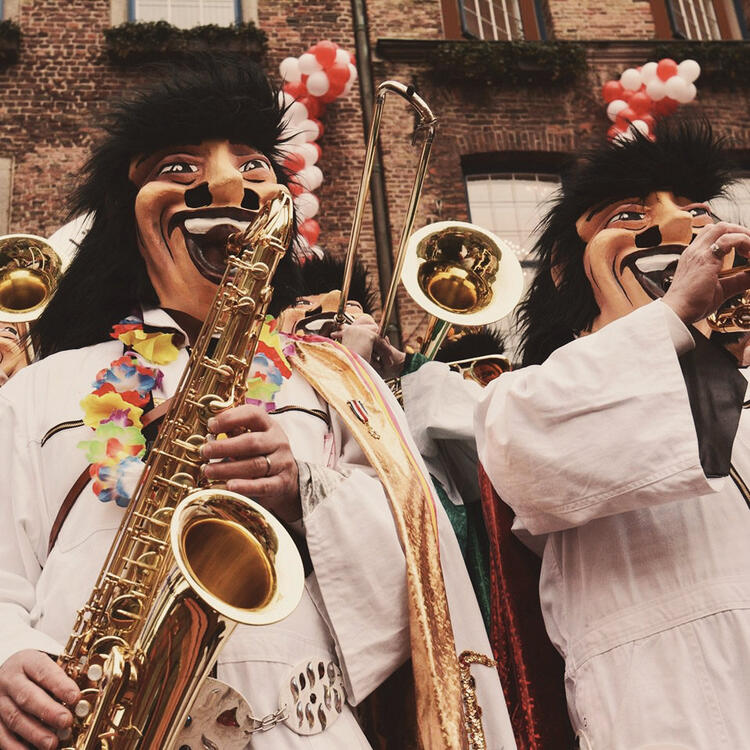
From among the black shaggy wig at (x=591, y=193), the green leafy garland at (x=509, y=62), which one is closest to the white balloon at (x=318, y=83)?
the green leafy garland at (x=509, y=62)

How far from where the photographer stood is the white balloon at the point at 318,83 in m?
8.58

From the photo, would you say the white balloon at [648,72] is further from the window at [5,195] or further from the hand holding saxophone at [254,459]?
the hand holding saxophone at [254,459]

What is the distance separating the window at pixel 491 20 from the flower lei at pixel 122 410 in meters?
8.13

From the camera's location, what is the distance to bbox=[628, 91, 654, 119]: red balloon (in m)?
9.12

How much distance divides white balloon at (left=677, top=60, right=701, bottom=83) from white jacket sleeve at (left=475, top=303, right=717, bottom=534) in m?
7.21

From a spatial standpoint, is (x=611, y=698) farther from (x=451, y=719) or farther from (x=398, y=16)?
(x=398, y=16)

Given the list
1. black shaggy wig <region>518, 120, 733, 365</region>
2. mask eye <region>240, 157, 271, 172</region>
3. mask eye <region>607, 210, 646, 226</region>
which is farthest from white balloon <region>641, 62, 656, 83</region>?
mask eye <region>240, 157, 271, 172</region>

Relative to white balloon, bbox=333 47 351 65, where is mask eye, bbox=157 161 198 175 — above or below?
below

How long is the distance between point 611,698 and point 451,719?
52 cm

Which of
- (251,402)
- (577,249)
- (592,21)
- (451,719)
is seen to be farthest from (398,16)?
(451,719)

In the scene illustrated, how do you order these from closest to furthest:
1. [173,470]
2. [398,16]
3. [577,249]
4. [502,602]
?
[173,470], [502,602], [577,249], [398,16]

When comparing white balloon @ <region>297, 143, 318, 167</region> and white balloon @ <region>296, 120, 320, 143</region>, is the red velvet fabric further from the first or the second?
white balloon @ <region>296, 120, 320, 143</region>

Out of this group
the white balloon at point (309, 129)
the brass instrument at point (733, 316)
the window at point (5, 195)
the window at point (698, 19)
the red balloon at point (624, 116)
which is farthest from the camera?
the window at point (698, 19)

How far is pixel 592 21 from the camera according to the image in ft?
33.2
